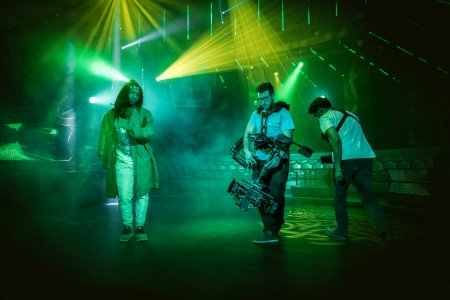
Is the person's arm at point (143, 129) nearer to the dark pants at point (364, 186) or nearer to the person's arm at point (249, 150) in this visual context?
the person's arm at point (249, 150)

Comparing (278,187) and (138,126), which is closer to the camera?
(278,187)

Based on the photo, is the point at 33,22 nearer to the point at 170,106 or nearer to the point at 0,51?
the point at 0,51

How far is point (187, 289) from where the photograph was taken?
8.89 feet

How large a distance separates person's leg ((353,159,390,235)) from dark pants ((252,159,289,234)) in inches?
34.5

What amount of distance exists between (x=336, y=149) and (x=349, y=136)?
29cm

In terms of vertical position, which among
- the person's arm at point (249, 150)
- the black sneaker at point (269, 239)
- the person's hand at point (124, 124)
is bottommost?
the black sneaker at point (269, 239)

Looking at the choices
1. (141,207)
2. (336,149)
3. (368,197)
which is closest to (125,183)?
(141,207)

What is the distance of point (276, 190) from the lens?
4.47 m

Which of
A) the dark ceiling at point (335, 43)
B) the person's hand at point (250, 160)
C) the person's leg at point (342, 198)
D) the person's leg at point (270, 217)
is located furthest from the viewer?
the dark ceiling at point (335, 43)

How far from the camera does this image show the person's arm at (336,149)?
4156 mm

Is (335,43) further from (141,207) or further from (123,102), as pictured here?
(141,207)

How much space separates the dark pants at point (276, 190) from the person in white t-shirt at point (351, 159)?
2.12 feet

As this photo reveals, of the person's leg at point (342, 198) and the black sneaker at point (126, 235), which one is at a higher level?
the person's leg at point (342, 198)

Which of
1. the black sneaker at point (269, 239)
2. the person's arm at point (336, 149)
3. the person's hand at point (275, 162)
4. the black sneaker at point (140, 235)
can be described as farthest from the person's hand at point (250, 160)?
the black sneaker at point (140, 235)
